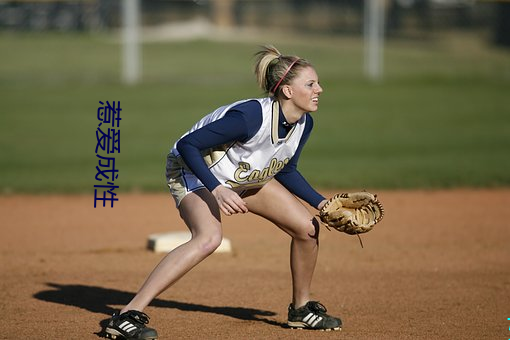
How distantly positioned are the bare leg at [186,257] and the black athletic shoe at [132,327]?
0.13 ft

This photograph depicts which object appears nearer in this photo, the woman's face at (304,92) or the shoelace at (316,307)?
the woman's face at (304,92)

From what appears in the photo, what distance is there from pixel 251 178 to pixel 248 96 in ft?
40.2

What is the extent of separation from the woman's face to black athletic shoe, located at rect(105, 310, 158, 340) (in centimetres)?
138

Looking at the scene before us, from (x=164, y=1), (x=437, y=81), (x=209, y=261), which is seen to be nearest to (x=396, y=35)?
(x=437, y=81)

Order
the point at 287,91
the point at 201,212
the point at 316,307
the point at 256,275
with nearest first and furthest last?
the point at 201,212 < the point at 287,91 < the point at 316,307 < the point at 256,275

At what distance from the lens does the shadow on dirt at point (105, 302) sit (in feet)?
16.9

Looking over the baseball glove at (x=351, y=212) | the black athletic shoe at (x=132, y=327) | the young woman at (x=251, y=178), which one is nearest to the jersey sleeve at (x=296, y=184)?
the young woman at (x=251, y=178)

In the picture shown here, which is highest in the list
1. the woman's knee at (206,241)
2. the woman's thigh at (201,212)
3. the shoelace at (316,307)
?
the woman's thigh at (201,212)

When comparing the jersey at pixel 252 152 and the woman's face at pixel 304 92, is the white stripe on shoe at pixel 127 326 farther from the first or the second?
the woman's face at pixel 304 92

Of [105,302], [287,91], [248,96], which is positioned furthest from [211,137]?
[248,96]

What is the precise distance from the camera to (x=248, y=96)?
55.1ft

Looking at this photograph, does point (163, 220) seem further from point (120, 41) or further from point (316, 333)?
point (120, 41)

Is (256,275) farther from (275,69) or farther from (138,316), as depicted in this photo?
(275,69)

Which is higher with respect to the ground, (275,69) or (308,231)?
(275,69)
